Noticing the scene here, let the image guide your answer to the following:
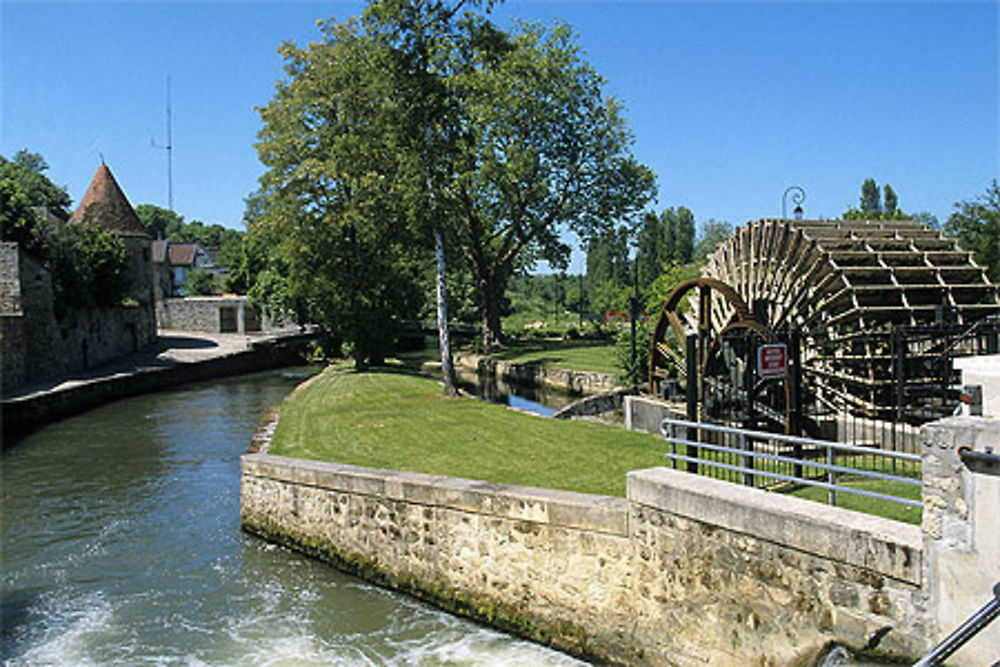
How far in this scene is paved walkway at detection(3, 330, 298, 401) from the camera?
29619 mm

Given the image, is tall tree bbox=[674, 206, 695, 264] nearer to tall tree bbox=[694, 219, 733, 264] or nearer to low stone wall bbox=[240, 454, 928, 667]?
tall tree bbox=[694, 219, 733, 264]

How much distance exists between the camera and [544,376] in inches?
1431

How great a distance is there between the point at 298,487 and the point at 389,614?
119 inches

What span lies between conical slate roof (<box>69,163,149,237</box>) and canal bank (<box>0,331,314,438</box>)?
7403 mm

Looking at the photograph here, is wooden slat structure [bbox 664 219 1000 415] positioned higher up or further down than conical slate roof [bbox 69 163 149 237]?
further down

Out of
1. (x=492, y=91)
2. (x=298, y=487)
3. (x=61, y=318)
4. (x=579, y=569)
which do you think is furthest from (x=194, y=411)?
(x=579, y=569)

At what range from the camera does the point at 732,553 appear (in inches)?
286

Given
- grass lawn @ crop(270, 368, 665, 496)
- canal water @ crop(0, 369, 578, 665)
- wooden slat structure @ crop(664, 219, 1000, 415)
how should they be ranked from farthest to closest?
wooden slat structure @ crop(664, 219, 1000, 415)
grass lawn @ crop(270, 368, 665, 496)
canal water @ crop(0, 369, 578, 665)

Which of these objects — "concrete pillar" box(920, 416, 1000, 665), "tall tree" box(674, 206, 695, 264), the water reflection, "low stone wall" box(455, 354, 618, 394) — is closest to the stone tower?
"low stone wall" box(455, 354, 618, 394)

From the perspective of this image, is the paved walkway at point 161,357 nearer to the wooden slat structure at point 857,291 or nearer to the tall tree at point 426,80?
the tall tree at point 426,80

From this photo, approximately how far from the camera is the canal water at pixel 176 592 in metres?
9.41

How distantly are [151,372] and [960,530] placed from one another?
1377 inches

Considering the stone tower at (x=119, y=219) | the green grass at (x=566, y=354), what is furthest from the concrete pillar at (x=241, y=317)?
the green grass at (x=566, y=354)

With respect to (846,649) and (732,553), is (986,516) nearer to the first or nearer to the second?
(846,649)
